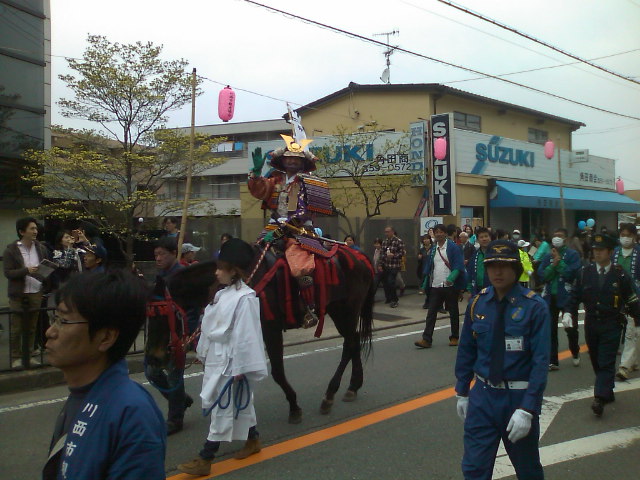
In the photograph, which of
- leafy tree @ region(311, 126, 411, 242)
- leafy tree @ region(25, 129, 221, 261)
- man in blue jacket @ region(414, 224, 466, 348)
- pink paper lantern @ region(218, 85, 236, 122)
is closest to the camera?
man in blue jacket @ region(414, 224, 466, 348)

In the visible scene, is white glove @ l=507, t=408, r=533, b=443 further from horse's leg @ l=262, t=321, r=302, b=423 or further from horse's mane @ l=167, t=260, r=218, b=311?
horse's mane @ l=167, t=260, r=218, b=311

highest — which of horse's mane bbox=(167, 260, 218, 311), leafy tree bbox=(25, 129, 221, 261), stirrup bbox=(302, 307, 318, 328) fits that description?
leafy tree bbox=(25, 129, 221, 261)

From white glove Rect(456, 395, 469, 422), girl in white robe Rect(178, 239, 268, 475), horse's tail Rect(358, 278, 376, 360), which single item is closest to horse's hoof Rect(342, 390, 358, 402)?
horse's tail Rect(358, 278, 376, 360)

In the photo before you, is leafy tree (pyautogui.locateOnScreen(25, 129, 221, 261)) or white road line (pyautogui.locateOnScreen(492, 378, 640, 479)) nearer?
white road line (pyautogui.locateOnScreen(492, 378, 640, 479))

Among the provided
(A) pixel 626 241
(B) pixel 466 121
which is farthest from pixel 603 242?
(B) pixel 466 121

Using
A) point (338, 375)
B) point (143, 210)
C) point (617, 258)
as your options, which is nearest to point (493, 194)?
point (143, 210)

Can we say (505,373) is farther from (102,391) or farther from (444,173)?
(444,173)

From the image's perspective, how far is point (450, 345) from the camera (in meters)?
9.63

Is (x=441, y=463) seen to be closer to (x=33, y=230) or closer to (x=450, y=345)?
(x=450, y=345)

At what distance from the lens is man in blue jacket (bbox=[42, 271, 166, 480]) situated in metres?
1.75

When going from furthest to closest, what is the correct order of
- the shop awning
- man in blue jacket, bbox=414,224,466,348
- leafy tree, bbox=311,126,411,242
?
the shop awning → leafy tree, bbox=311,126,411,242 → man in blue jacket, bbox=414,224,466,348

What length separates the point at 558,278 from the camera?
779 cm

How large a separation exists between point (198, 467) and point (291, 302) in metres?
→ 1.90

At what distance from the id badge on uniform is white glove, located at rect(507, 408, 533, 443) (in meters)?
0.37
